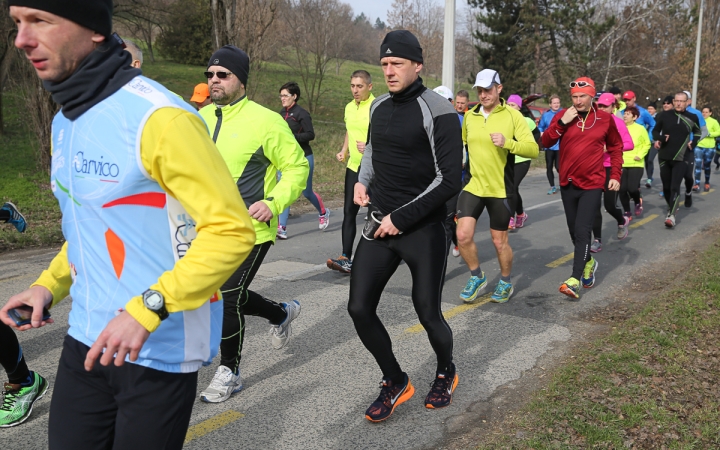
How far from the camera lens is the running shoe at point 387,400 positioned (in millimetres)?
3859

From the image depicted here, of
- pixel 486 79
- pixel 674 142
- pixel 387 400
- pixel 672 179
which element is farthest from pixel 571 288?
pixel 674 142

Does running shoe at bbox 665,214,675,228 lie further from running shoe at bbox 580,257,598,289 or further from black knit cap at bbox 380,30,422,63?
black knit cap at bbox 380,30,422,63

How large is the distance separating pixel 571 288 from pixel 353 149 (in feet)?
9.61

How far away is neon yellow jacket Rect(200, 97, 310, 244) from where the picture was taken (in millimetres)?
4027

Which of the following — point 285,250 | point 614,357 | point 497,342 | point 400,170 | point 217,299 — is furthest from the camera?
point 285,250

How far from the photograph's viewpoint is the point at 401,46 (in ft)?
12.4

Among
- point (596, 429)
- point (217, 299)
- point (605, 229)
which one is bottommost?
point (605, 229)

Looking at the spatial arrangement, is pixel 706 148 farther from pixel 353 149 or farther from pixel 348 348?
pixel 348 348

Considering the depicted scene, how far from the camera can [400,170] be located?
3.93 metres

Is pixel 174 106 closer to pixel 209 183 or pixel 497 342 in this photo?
pixel 209 183

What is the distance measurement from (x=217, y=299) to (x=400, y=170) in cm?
197

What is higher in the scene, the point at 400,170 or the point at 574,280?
the point at 400,170

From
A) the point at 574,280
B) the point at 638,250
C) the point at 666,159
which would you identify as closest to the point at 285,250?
the point at 574,280

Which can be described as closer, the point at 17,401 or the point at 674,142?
the point at 17,401
